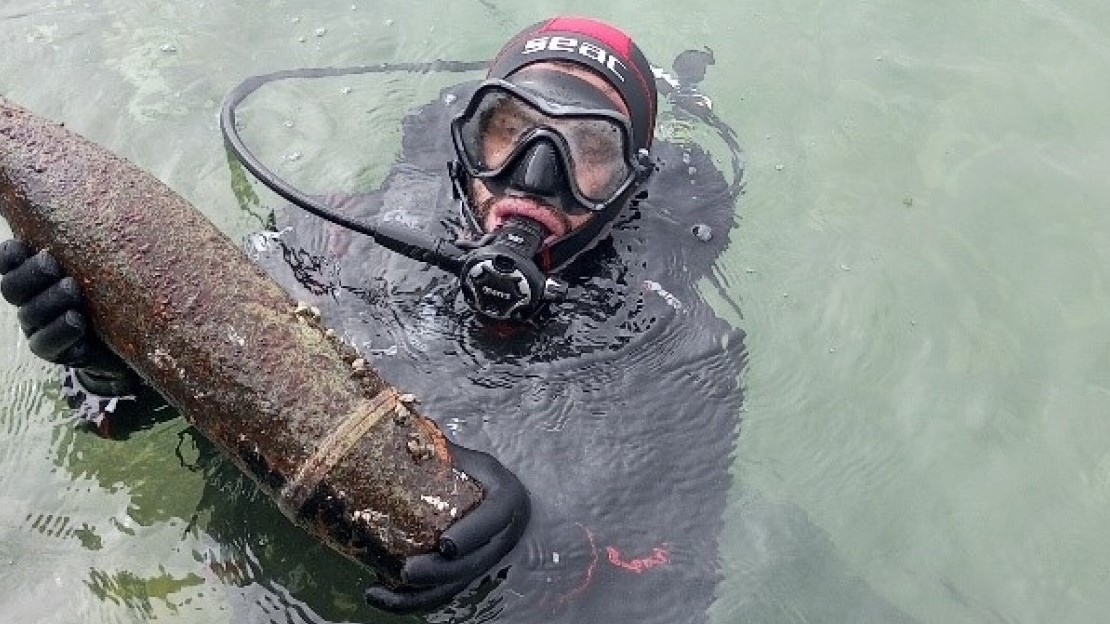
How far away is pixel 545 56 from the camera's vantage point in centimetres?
367

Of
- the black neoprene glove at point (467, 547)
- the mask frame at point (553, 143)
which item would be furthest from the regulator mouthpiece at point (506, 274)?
the black neoprene glove at point (467, 547)

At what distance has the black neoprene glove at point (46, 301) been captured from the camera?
2.31m

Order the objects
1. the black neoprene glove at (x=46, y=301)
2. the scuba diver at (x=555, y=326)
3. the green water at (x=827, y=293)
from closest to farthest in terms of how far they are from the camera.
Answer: the black neoprene glove at (x=46, y=301), the scuba diver at (x=555, y=326), the green water at (x=827, y=293)

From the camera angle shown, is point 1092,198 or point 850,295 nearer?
point 850,295

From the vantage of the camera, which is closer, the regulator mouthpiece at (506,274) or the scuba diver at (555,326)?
the scuba diver at (555,326)

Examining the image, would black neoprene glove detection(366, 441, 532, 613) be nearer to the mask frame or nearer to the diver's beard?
the diver's beard

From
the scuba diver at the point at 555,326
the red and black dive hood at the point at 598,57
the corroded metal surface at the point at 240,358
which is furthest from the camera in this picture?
the red and black dive hood at the point at 598,57

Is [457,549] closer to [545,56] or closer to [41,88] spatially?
[545,56]

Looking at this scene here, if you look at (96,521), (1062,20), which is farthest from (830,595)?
(1062,20)

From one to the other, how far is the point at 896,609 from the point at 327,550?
80.1 inches

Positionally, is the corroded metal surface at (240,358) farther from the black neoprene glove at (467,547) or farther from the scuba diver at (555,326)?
the scuba diver at (555,326)

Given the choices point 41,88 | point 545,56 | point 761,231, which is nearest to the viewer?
point 545,56

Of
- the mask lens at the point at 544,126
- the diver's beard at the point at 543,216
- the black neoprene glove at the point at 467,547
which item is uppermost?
the mask lens at the point at 544,126

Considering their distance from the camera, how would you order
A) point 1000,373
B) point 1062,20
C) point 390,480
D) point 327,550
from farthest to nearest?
point 1062,20
point 1000,373
point 327,550
point 390,480
